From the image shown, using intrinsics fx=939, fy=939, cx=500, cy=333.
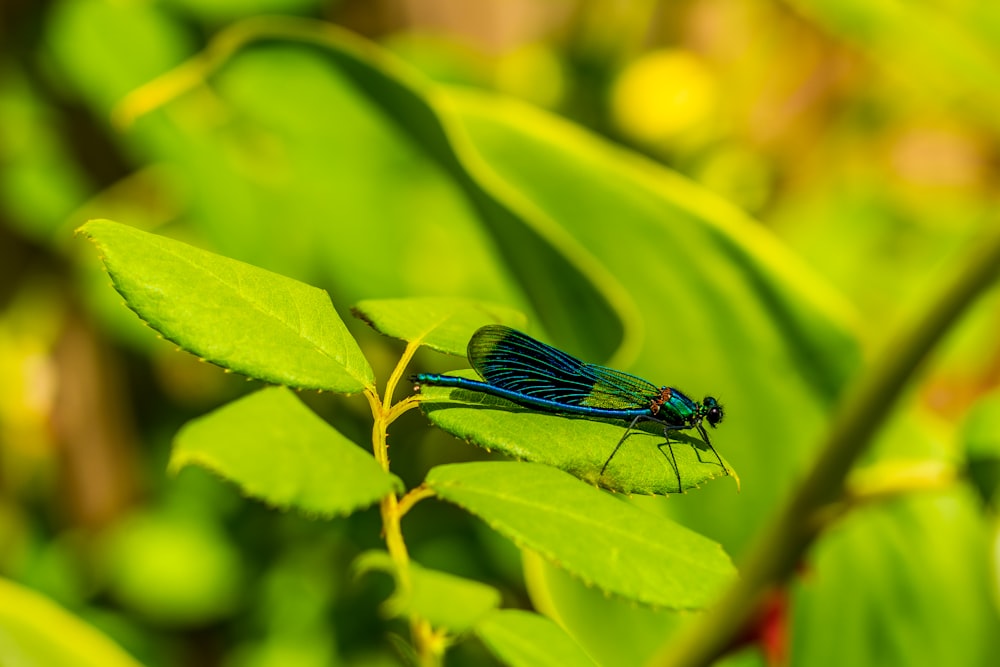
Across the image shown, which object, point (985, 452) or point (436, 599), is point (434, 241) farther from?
point (436, 599)

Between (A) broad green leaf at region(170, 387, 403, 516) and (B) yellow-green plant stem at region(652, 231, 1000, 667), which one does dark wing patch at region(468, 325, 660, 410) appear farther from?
(B) yellow-green plant stem at region(652, 231, 1000, 667)

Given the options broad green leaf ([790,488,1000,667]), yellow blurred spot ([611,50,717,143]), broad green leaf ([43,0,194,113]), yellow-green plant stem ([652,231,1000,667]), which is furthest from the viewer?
yellow blurred spot ([611,50,717,143])

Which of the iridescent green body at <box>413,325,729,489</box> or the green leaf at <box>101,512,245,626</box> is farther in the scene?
the green leaf at <box>101,512,245,626</box>

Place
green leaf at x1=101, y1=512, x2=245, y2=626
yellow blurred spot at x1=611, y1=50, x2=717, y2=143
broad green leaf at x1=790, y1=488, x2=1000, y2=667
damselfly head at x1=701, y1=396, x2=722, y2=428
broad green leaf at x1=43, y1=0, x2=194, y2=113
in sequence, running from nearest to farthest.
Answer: damselfly head at x1=701, y1=396, x2=722, y2=428 < broad green leaf at x1=790, y1=488, x2=1000, y2=667 < green leaf at x1=101, y1=512, x2=245, y2=626 < broad green leaf at x1=43, y1=0, x2=194, y2=113 < yellow blurred spot at x1=611, y1=50, x2=717, y2=143

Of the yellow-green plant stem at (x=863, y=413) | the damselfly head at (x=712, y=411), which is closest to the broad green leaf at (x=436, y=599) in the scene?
the damselfly head at (x=712, y=411)

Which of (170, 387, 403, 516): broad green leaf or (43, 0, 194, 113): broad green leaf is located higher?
(170, 387, 403, 516): broad green leaf

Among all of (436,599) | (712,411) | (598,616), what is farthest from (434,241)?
(436,599)

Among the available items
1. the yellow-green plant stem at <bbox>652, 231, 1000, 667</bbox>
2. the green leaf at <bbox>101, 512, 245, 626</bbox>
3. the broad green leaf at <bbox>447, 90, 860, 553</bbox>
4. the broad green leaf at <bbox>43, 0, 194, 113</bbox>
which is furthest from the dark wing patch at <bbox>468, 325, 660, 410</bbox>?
the broad green leaf at <bbox>43, 0, 194, 113</bbox>
